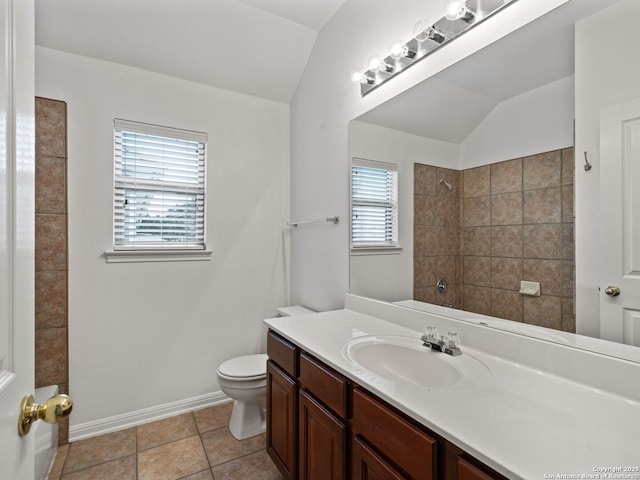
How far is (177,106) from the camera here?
7.81ft

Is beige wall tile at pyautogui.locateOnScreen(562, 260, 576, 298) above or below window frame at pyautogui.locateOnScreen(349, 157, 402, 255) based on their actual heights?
below

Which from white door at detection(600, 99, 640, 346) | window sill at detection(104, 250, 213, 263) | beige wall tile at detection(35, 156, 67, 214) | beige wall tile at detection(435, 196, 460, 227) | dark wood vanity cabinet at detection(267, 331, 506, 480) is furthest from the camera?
window sill at detection(104, 250, 213, 263)

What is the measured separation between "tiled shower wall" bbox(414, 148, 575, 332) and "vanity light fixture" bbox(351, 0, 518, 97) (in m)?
0.58

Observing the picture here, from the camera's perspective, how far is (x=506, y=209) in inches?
48.3

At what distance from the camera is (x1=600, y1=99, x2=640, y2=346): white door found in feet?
2.99

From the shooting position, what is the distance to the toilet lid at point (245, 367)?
6.73 ft

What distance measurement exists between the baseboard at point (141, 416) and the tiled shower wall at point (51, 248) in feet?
0.30

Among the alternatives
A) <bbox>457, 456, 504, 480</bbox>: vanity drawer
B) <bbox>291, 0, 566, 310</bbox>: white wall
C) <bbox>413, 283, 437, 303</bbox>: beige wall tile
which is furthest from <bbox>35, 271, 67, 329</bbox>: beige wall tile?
<bbox>457, 456, 504, 480</bbox>: vanity drawer

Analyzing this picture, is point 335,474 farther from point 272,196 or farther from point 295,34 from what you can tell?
point 295,34

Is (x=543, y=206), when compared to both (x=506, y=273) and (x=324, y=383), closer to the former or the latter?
(x=506, y=273)

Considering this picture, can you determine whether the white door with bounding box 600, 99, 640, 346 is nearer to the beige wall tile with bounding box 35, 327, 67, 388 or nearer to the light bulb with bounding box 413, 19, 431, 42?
the light bulb with bounding box 413, 19, 431, 42

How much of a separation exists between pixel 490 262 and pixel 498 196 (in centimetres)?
26

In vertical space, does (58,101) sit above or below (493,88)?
above

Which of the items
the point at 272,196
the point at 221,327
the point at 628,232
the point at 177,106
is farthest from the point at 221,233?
the point at 628,232
